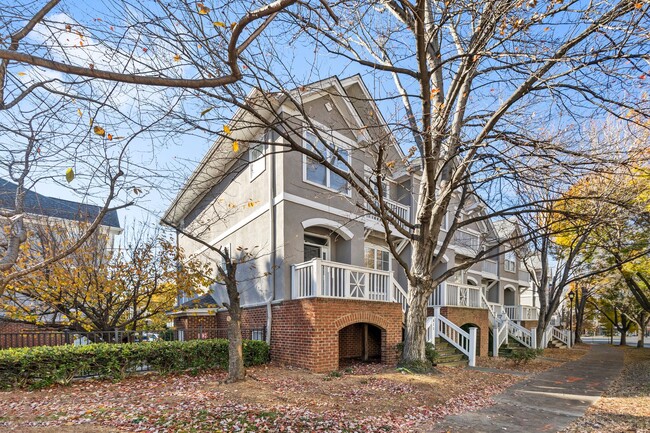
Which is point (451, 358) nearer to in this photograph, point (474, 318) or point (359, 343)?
point (359, 343)

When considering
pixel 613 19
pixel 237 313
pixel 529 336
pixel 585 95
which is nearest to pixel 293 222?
pixel 237 313

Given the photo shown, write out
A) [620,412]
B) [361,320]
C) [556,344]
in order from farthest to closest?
[556,344] → [361,320] → [620,412]

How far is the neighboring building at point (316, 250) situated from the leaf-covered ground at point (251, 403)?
161 cm

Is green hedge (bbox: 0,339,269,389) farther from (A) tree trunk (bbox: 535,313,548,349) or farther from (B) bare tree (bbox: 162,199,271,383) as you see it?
(A) tree trunk (bbox: 535,313,548,349)

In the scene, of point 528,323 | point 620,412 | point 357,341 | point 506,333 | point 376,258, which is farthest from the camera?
point 528,323

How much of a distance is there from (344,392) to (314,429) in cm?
229

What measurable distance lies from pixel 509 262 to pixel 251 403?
26.2 meters

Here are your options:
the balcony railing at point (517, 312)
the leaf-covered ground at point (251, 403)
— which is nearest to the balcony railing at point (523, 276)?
the balcony railing at point (517, 312)

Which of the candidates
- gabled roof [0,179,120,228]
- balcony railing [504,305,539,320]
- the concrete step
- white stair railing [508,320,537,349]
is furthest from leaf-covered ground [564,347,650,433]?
balcony railing [504,305,539,320]

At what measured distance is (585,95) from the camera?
24.1 feet

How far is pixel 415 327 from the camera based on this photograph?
32.0ft

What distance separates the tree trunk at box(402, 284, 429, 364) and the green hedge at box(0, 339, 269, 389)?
4120mm

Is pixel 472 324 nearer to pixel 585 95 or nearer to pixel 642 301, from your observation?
pixel 642 301

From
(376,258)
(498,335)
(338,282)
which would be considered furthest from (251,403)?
(498,335)
